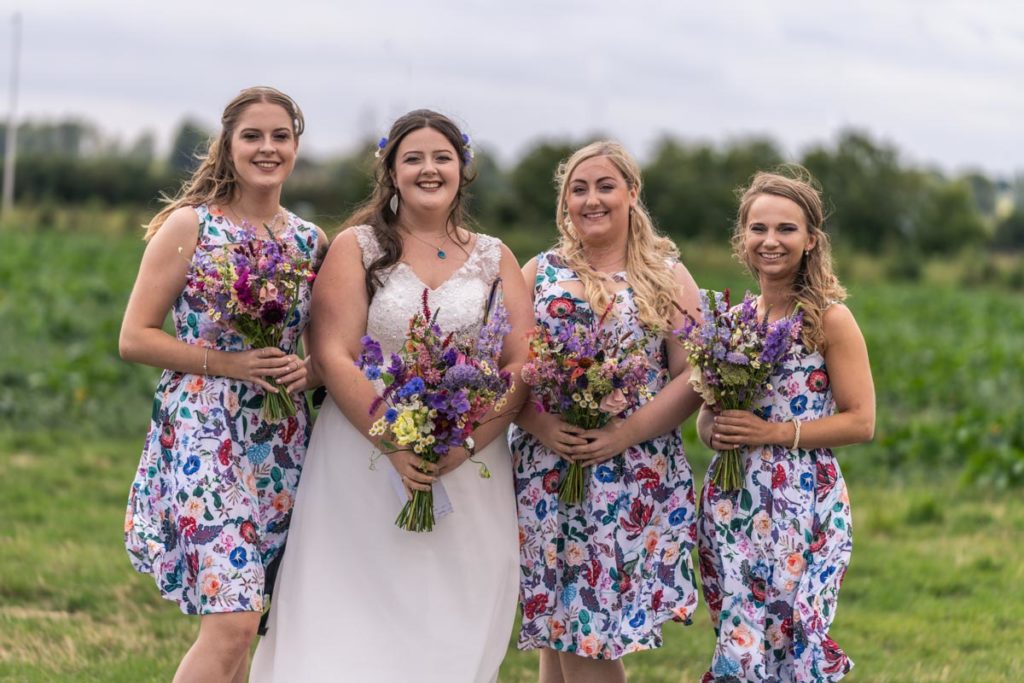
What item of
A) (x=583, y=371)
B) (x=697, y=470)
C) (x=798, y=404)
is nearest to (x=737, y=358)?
(x=798, y=404)

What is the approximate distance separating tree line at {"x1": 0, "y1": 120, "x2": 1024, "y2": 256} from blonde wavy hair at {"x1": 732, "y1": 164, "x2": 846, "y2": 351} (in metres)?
33.4

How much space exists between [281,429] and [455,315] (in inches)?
32.8

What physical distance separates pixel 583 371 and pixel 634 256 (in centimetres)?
73

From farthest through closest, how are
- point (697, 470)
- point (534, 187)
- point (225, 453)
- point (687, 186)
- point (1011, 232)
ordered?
point (1011, 232) → point (687, 186) → point (534, 187) → point (697, 470) → point (225, 453)

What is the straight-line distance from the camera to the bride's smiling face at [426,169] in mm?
5094

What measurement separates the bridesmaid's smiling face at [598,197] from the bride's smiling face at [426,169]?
1.73 feet

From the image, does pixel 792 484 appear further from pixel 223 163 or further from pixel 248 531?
pixel 223 163

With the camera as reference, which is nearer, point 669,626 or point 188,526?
point 188,526

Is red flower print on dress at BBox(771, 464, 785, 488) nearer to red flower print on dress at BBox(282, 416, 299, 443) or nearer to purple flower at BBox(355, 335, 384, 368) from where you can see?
purple flower at BBox(355, 335, 384, 368)

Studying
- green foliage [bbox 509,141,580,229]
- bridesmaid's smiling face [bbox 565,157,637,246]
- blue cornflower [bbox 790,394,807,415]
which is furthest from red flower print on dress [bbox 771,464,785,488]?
green foliage [bbox 509,141,580,229]

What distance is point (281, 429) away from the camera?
5.07 m

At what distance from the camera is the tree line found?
150 feet

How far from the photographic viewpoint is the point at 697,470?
1149 centimetres

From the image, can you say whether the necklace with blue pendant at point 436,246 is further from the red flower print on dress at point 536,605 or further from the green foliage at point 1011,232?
the green foliage at point 1011,232
